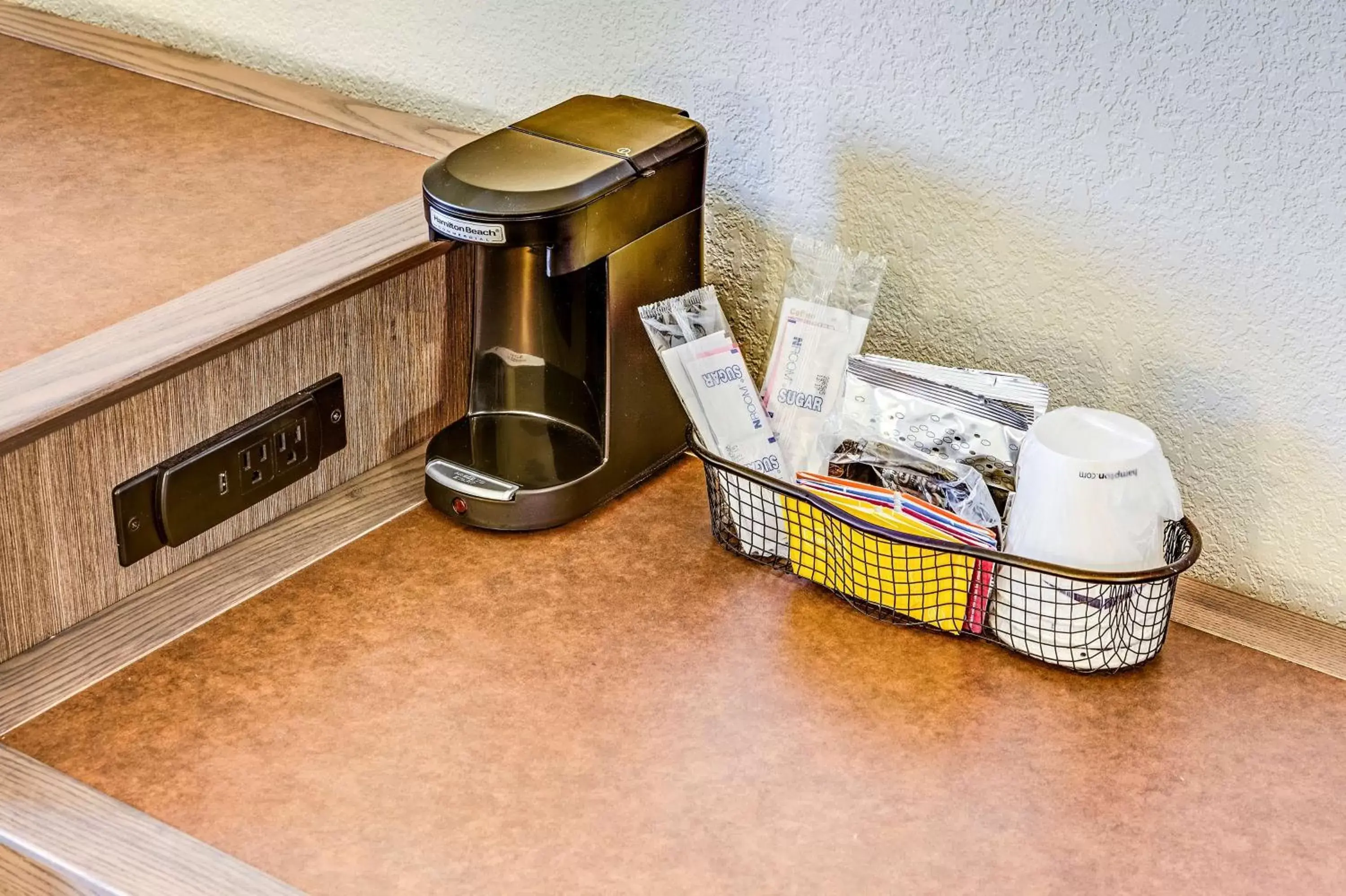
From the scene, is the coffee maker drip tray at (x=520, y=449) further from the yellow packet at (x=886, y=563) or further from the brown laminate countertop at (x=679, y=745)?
the yellow packet at (x=886, y=563)

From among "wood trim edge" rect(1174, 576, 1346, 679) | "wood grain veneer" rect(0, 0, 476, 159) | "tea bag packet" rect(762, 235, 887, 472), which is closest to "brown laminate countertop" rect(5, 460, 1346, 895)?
"wood trim edge" rect(1174, 576, 1346, 679)

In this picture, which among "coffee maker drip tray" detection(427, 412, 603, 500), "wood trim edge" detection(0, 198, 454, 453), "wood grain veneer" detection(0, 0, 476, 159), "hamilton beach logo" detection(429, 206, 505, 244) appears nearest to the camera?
"wood trim edge" detection(0, 198, 454, 453)

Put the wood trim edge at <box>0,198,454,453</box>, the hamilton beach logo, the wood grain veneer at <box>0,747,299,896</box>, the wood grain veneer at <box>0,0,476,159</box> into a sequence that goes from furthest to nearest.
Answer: the wood grain veneer at <box>0,0,476,159</box>, the hamilton beach logo, the wood trim edge at <box>0,198,454,453</box>, the wood grain veneer at <box>0,747,299,896</box>

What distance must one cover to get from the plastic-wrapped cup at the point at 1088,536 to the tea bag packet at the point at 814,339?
0.17 m

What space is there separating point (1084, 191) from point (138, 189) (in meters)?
0.80

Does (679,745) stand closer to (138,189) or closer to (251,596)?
(251,596)

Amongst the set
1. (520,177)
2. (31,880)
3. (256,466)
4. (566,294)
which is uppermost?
(520,177)

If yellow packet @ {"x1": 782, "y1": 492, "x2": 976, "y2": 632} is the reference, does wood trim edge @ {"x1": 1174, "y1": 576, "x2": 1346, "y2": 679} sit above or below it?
below

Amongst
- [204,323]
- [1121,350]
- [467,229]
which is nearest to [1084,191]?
[1121,350]

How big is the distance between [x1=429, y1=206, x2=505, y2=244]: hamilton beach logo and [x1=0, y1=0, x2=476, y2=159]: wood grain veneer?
323 millimetres

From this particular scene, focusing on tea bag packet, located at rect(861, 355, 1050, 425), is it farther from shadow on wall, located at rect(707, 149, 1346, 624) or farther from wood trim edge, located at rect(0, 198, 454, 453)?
wood trim edge, located at rect(0, 198, 454, 453)

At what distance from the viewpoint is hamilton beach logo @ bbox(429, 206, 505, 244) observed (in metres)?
0.98

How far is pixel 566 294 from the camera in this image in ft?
3.65

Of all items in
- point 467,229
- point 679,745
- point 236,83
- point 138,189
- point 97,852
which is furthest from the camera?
point 236,83
